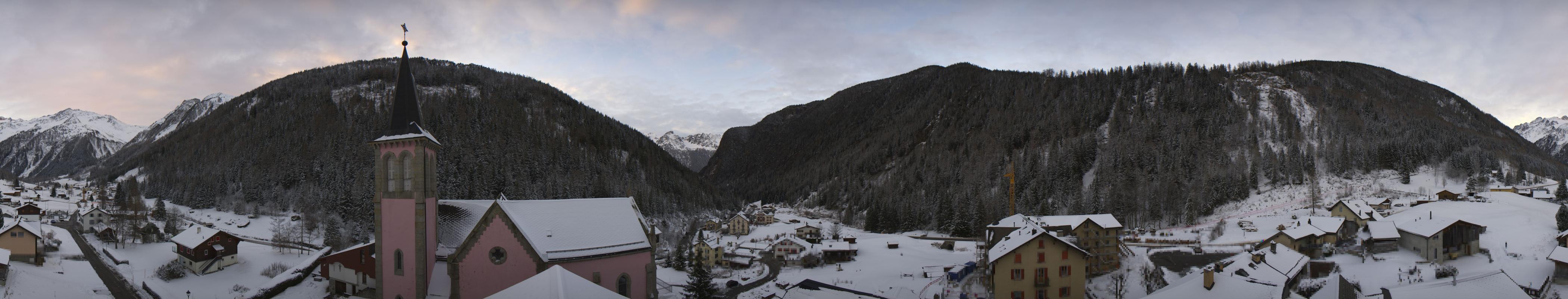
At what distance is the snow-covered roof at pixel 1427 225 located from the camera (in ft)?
143

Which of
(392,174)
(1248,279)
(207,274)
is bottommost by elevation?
(207,274)

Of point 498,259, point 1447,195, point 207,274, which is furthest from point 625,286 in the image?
point 1447,195

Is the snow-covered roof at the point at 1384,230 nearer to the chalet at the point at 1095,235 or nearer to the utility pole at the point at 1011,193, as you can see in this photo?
the chalet at the point at 1095,235

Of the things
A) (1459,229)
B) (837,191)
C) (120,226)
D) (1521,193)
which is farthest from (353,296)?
(837,191)

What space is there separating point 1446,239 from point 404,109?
204 feet

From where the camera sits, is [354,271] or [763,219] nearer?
[354,271]

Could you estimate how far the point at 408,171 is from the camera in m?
29.3

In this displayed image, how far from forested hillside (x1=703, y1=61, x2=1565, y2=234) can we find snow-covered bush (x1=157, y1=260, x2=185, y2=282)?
76.8m

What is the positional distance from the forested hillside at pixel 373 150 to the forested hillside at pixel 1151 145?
42548 mm

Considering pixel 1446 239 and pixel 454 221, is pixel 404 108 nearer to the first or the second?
pixel 454 221

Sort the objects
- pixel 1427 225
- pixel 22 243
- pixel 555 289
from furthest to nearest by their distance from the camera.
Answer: pixel 22 243, pixel 1427 225, pixel 555 289

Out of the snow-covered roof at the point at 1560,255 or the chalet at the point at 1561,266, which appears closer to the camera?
the snow-covered roof at the point at 1560,255

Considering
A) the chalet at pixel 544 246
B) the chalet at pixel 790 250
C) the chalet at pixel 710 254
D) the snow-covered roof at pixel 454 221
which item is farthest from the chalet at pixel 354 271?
the chalet at pixel 790 250

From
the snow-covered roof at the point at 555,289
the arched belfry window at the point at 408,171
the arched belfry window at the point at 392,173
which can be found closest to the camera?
the snow-covered roof at the point at 555,289
